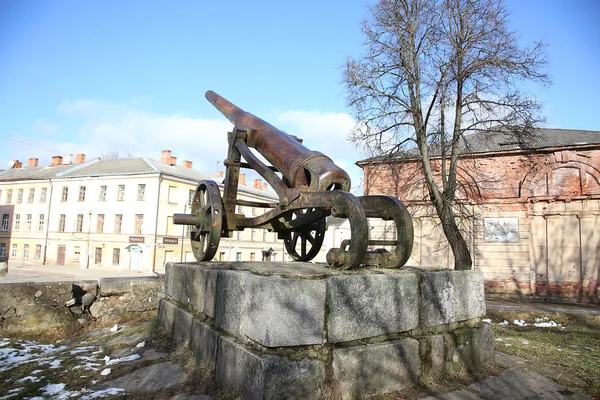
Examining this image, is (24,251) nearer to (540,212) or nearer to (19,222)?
(19,222)

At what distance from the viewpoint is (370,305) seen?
2.93m

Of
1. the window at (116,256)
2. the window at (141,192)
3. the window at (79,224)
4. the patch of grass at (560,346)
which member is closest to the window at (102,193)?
the window at (79,224)

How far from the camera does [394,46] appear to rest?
37.1 ft

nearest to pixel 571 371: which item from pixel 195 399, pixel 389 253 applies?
pixel 389 253

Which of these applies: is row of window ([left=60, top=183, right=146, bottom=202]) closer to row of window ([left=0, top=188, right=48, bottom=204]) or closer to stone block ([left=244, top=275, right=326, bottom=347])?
row of window ([left=0, top=188, right=48, bottom=204])

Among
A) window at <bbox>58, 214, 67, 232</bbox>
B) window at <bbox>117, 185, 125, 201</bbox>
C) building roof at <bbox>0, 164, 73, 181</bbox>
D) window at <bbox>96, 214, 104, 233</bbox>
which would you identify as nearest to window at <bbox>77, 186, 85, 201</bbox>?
window at <bbox>58, 214, 67, 232</bbox>

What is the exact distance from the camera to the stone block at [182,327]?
383 cm

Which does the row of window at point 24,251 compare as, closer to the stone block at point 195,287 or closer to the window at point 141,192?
the window at point 141,192

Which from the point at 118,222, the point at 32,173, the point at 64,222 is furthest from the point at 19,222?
the point at 118,222

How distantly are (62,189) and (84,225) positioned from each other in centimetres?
470

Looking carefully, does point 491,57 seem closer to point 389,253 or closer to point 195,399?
point 389,253

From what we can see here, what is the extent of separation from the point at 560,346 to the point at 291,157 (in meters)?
3.65

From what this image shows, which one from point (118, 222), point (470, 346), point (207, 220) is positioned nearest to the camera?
point (470, 346)

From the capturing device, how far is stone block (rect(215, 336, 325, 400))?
2416mm
